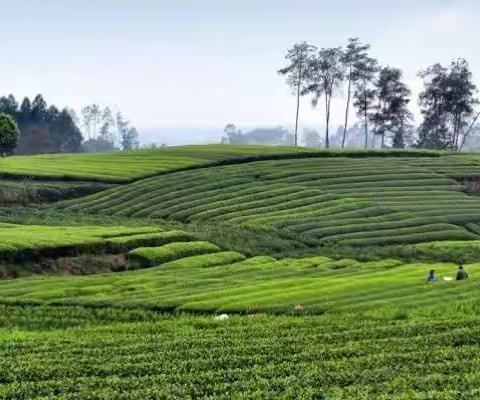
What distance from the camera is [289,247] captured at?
62.8 metres

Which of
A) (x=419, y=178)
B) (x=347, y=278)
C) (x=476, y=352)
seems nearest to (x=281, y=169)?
(x=419, y=178)

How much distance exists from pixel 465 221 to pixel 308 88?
242ft

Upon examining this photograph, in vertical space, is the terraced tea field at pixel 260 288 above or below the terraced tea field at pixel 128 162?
below

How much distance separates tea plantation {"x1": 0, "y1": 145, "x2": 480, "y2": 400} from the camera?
25.8 metres

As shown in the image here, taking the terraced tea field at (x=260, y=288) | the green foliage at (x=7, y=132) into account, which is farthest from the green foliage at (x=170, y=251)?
the green foliage at (x=7, y=132)

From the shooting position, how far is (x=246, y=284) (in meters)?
45.6

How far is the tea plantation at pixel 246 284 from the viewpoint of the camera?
25812 millimetres

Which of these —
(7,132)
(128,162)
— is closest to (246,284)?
(128,162)

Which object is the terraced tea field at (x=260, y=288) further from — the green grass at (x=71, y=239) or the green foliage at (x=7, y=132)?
the green foliage at (x=7, y=132)

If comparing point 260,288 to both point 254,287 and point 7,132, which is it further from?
point 7,132

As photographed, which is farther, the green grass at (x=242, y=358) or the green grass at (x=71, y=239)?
the green grass at (x=71, y=239)

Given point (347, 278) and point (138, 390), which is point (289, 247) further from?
point (138, 390)

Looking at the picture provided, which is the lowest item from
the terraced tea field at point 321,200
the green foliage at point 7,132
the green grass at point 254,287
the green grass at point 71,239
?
the green grass at point 254,287

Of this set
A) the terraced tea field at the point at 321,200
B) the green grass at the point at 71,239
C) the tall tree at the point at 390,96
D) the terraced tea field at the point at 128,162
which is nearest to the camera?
the green grass at the point at 71,239
